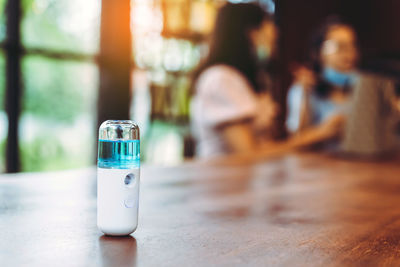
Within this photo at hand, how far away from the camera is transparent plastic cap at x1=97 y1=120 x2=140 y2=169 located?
0.66 m

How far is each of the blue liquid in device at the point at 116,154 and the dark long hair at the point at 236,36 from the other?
1.80 meters

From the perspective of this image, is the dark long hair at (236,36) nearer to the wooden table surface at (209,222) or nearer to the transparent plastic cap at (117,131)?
the wooden table surface at (209,222)

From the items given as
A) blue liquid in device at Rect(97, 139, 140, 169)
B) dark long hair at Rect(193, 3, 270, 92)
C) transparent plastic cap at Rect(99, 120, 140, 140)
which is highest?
dark long hair at Rect(193, 3, 270, 92)

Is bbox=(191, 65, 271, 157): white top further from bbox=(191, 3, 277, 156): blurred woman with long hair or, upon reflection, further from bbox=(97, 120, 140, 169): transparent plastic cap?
bbox=(97, 120, 140, 169): transparent plastic cap

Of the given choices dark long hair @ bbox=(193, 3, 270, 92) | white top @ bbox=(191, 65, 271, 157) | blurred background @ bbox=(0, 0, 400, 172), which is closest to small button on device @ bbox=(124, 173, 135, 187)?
white top @ bbox=(191, 65, 271, 157)

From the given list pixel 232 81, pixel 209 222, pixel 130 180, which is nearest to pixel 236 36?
pixel 232 81

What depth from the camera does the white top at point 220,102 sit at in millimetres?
2357

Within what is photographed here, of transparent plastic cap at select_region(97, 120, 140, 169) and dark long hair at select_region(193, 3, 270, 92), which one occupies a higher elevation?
dark long hair at select_region(193, 3, 270, 92)

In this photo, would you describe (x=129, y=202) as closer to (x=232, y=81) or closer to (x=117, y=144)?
(x=117, y=144)

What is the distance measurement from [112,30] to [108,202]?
2.86m

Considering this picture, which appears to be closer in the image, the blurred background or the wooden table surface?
the wooden table surface

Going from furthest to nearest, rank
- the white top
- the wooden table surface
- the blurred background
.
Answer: the blurred background → the white top → the wooden table surface

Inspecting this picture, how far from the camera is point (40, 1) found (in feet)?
9.68

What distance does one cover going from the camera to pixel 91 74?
11.0 ft
